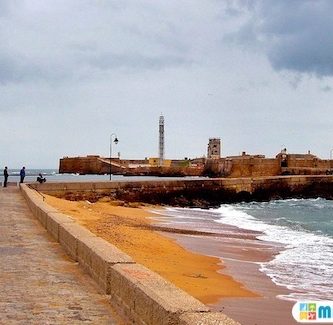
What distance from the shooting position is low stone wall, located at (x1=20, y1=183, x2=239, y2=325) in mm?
4035

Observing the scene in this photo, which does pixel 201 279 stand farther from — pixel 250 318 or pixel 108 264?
pixel 108 264

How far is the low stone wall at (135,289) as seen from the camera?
4.04 meters

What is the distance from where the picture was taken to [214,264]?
12062 mm

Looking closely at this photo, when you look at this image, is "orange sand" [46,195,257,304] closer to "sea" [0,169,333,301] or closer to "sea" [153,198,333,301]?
"sea" [153,198,333,301]

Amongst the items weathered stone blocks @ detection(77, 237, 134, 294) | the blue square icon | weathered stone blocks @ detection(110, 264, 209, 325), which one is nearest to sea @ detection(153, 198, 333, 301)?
the blue square icon

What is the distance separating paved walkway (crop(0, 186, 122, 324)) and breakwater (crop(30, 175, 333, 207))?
18.8 metres

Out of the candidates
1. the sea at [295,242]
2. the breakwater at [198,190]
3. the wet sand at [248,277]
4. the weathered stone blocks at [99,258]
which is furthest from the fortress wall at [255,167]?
the weathered stone blocks at [99,258]

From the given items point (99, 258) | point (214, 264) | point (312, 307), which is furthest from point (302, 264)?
point (99, 258)

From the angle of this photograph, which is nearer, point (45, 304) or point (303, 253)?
point (45, 304)

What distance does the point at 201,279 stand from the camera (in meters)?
9.98

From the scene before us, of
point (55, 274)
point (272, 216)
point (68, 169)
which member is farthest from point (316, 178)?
point (68, 169)

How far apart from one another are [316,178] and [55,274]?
41.0 metres

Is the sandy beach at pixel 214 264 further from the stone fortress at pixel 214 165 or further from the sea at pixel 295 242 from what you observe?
the stone fortress at pixel 214 165

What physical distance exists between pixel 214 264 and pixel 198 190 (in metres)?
23.3
